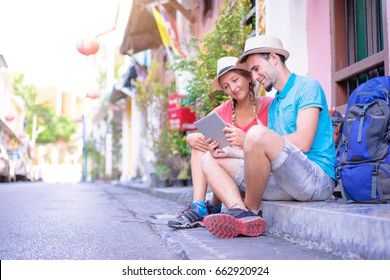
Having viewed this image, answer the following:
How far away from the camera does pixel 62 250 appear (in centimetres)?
303

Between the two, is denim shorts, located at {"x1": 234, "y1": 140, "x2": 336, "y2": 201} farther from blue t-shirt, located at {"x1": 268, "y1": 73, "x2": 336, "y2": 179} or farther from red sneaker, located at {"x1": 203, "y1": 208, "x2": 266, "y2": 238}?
red sneaker, located at {"x1": 203, "y1": 208, "x2": 266, "y2": 238}

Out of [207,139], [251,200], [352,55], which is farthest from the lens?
[352,55]

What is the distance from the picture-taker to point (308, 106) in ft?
10.9

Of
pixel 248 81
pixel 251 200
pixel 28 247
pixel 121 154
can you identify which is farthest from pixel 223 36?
pixel 121 154

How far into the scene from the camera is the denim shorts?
3207 millimetres

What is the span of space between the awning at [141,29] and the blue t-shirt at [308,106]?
33.7 feet

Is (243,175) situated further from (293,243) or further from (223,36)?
(223,36)

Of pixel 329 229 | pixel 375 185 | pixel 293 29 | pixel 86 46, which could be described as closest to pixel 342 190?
pixel 375 185

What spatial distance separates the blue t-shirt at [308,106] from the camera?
338cm

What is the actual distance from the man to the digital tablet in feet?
0.16

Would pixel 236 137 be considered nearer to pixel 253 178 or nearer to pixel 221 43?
pixel 253 178

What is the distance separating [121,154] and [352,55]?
18490 millimetres

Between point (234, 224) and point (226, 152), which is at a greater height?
point (226, 152)

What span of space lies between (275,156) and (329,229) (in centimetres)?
60
